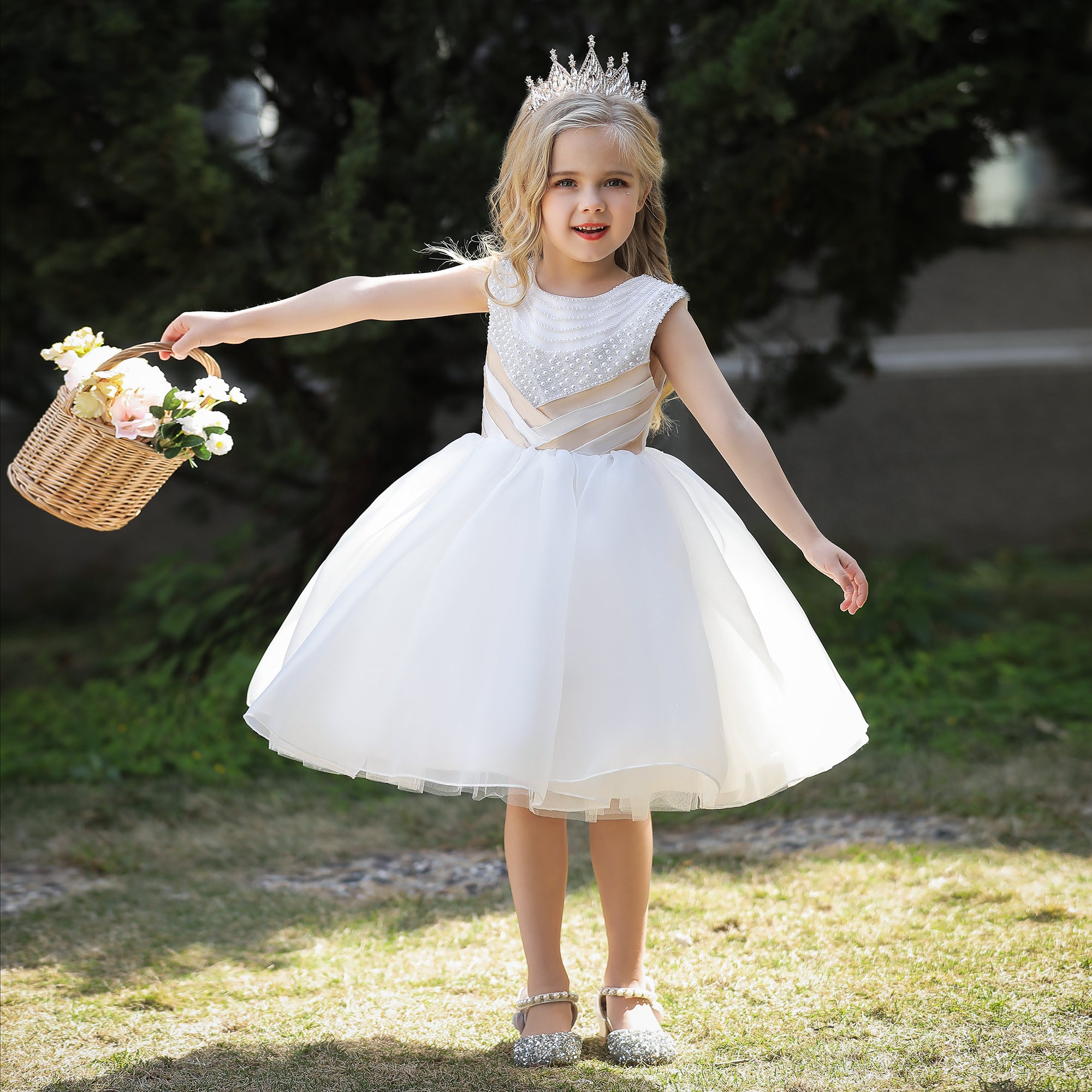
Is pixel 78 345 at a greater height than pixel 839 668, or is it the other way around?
pixel 78 345

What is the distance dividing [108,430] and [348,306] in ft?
1.69

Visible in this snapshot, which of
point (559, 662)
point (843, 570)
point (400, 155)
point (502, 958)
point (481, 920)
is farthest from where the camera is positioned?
point (400, 155)

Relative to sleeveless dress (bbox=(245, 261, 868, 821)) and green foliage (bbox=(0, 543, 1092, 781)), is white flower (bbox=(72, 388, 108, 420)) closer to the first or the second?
sleeveless dress (bbox=(245, 261, 868, 821))

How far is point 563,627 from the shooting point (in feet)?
6.85

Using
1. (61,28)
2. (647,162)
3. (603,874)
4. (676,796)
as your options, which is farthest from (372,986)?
(61,28)

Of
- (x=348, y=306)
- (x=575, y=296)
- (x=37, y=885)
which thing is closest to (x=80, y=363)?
(x=348, y=306)

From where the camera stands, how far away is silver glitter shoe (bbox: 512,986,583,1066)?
7.39ft

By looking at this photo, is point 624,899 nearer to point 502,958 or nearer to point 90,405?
point 502,958

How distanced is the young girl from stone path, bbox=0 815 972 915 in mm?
995

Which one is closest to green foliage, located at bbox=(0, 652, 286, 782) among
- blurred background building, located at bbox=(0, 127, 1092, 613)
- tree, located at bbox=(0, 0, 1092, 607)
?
tree, located at bbox=(0, 0, 1092, 607)

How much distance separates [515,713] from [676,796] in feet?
1.08

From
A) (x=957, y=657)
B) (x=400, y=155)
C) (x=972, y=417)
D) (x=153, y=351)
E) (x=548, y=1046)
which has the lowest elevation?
(x=548, y=1046)

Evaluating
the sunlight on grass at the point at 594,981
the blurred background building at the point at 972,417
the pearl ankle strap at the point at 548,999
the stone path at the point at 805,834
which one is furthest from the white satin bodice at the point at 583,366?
the blurred background building at the point at 972,417

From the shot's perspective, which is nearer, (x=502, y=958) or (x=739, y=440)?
(x=739, y=440)
